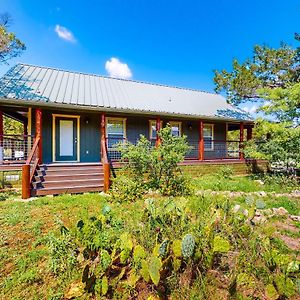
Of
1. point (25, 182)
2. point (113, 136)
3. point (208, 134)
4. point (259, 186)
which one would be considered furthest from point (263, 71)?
point (25, 182)

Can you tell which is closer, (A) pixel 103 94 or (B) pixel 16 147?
(B) pixel 16 147

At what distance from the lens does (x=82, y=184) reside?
7.62m

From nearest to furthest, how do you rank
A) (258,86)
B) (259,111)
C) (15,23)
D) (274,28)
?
(15,23)
(259,111)
(258,86)
(274,28)

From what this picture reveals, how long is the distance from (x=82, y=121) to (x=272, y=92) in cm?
907

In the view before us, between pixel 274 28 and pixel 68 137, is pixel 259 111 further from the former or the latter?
pixel 68 137

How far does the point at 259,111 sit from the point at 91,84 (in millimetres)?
8974

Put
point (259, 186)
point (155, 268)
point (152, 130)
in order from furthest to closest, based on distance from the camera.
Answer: point (152, 130)
point (259, 186)
point (155, 268)

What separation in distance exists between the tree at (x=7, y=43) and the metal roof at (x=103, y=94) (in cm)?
65

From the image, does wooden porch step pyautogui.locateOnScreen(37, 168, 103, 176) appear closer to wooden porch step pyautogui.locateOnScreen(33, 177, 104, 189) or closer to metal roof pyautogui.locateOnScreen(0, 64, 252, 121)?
wooden porch step pyautogui.locateOnScreen(33, 177, 104, 189)

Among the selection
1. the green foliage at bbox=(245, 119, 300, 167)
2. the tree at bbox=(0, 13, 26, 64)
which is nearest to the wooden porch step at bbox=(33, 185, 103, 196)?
the tree at bbox=(0, 13, 26, 64)

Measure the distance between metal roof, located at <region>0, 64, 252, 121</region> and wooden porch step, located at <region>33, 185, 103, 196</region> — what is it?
3.52 meters

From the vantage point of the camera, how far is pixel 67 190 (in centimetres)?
725

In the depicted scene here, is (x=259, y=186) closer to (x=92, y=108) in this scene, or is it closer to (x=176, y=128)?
(x=176, y=128)

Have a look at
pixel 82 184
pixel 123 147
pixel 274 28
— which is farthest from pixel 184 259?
pixel 274 28
